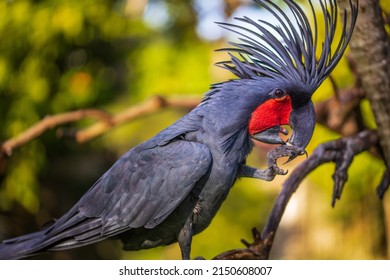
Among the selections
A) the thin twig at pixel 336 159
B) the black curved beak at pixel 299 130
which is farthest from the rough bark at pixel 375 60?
the black curved beak at pixel 299 130

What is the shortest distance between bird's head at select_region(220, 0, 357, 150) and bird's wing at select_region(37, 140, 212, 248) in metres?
0.24

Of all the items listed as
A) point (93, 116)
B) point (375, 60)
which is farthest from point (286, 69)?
point (93, 116)

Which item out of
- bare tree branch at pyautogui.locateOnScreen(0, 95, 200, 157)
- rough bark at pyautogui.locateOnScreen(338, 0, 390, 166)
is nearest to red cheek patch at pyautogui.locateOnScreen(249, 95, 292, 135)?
rough bark at pyautogui.locateOnScreen(338, 0, 390, 166)

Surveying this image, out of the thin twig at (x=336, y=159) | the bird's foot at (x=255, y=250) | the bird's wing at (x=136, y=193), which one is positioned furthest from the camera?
the thin twig at (x=336, y=159)

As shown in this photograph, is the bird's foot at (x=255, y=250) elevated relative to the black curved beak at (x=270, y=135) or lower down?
lower down

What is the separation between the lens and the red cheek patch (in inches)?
76.1

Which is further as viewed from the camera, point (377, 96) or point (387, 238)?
point (387, 238)

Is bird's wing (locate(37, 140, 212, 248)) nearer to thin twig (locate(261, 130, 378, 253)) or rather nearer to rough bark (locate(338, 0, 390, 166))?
thin twig (locate(261, 130, 378, 253))

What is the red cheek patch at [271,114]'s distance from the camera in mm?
1933

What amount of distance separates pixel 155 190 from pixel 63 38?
2.28 meters

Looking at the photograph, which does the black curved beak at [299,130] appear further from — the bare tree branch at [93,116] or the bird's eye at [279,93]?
the bare tree branch at [93,116]

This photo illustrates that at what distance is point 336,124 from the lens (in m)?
2.82
